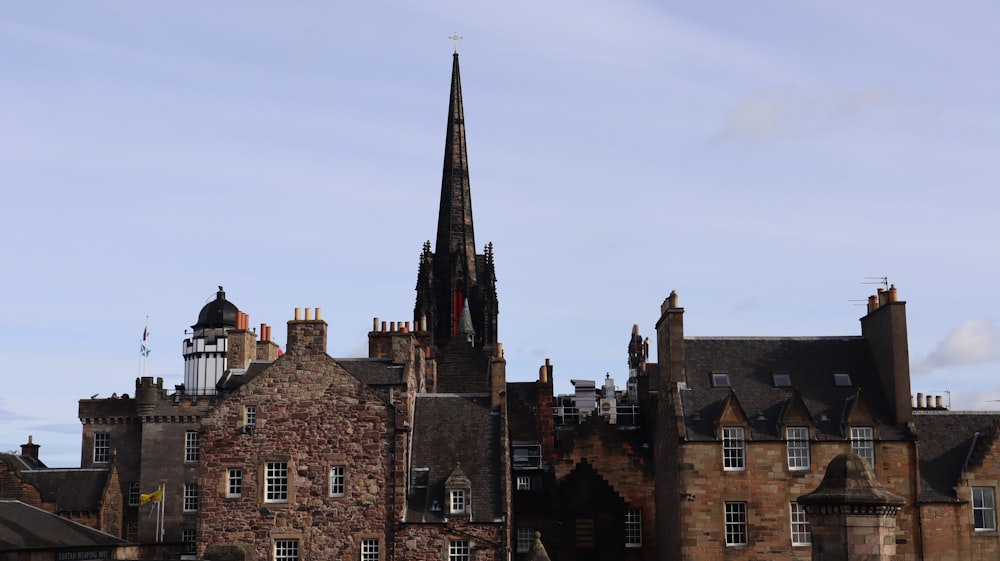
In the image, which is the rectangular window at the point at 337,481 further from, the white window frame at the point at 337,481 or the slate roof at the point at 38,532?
the slate roof at the point at 38,532

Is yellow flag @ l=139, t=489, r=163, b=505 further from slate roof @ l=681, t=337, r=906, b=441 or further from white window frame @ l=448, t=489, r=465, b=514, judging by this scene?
slate roof @ l=681, t=337, r=906, b=441

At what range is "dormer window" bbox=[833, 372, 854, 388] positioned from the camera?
45281 millimetres

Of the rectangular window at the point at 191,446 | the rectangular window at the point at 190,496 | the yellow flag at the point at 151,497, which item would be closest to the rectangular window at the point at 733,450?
the rectangular window at the point at 190,496

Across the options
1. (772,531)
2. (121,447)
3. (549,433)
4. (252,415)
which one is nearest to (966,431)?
(772,531)

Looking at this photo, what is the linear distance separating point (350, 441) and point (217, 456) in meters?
4.69

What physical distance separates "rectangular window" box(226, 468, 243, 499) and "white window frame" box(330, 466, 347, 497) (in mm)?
3188

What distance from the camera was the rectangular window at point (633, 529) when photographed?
47906 millimetres

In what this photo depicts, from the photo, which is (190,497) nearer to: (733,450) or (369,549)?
(369,549)

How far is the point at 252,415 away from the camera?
43.8 meters

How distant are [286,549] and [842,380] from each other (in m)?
20.7

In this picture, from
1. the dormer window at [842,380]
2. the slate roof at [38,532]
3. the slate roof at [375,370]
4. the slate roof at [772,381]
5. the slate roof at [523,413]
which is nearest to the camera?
the slate roof at [38,532]

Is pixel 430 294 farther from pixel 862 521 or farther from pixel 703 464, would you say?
pixel 862 521

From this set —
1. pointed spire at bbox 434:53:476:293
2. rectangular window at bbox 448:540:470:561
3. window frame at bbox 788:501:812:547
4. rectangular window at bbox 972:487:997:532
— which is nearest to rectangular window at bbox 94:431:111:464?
rectangular window at bbox 448:540:470:561

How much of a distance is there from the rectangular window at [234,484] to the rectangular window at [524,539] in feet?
34.8
